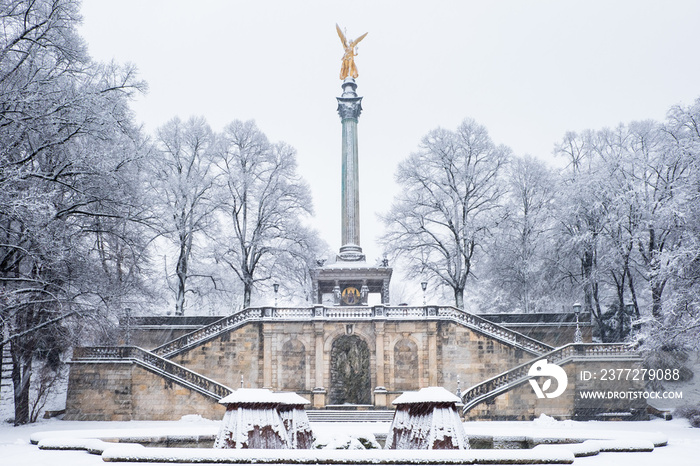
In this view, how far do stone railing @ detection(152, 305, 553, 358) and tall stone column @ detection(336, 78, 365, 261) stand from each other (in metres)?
5.95

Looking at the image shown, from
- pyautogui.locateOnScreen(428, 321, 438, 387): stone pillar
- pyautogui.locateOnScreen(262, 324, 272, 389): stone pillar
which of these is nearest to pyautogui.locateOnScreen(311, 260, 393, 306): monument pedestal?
pyautogui.locateOnScreen(428, 321, 438, 387): stone pillar

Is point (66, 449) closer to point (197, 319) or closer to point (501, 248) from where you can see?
point (197, 319)

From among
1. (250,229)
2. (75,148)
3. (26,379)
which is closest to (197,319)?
(250,229)

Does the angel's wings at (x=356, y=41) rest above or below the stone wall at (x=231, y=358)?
above

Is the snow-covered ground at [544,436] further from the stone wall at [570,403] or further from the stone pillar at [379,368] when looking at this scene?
the stone pillar at [379,368]

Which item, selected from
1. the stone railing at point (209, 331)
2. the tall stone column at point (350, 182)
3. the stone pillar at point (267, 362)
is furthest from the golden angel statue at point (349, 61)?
the stone pillar at point (267, 362)

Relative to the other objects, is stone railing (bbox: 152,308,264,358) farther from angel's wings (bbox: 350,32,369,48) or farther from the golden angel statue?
angel's wings (bbox: 350,32,369,48)

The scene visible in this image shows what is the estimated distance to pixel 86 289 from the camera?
20.7 metres

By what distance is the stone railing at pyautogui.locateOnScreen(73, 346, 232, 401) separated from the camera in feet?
85.6

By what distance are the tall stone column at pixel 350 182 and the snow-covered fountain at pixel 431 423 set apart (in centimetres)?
2283

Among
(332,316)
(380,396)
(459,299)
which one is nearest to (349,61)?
(459,299)

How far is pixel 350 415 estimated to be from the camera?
2630 cm

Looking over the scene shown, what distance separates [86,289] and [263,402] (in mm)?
10742

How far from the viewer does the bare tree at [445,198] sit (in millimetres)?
37812
